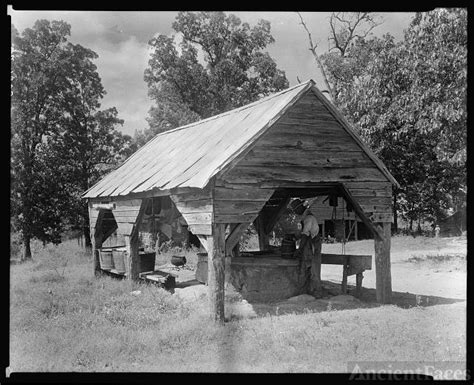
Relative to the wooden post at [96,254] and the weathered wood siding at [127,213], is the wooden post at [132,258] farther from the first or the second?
the wooden post at [96,254]

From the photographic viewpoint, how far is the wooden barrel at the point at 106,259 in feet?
56.0

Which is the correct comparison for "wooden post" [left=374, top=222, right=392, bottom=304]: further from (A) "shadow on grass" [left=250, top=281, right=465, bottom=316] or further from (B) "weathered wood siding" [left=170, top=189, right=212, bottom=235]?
→ (B) "weathered wood siding" [left=170, top=189, right=212, bottom=235]

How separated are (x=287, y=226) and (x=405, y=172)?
32.2 feet

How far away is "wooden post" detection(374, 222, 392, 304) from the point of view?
12.3 m

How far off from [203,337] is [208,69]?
1297 inches

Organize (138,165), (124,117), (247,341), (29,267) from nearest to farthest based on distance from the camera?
(247,341) → (138,165) → (29,267) → (124,117)

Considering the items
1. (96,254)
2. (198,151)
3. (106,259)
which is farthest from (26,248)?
(198,151)

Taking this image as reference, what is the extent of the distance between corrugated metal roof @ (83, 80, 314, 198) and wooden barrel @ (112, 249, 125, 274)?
6.68 ft

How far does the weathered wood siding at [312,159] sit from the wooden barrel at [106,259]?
327 inches

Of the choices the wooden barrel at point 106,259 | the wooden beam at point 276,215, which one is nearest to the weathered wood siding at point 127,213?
the wooden barrel at point 106,259

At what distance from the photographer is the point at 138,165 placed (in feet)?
56.6

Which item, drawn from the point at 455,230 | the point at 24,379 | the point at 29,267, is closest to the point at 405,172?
the point at 455,230
